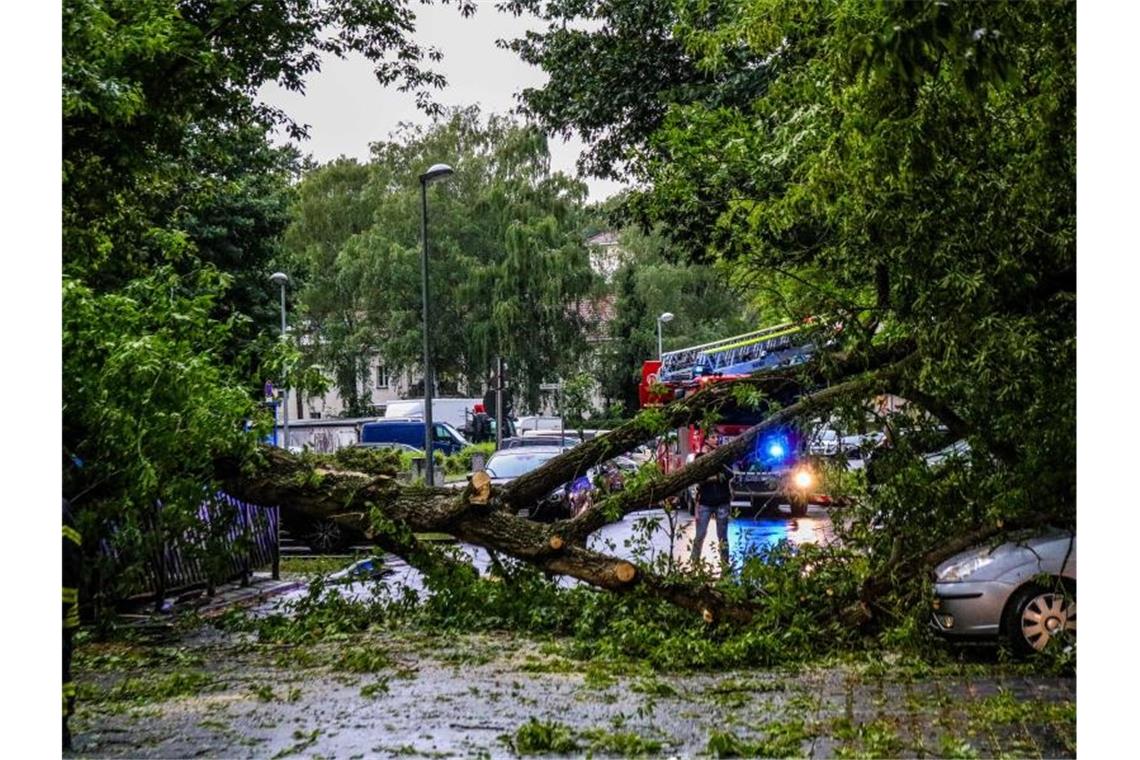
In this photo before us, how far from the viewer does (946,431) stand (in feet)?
34.4

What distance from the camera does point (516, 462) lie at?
24.0 m

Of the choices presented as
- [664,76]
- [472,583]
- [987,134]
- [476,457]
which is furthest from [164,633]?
[476,457]

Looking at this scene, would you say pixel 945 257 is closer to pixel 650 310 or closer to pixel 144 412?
pixel 144 412

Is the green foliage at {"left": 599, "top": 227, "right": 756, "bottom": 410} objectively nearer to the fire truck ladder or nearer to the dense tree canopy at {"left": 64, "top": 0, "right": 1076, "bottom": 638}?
the fire truck ladder

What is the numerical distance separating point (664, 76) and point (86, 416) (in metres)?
15.4

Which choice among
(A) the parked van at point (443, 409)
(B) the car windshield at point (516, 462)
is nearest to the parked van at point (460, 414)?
(A) the parked van at point (443, 409)

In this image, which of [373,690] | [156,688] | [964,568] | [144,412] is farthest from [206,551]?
[964,568]

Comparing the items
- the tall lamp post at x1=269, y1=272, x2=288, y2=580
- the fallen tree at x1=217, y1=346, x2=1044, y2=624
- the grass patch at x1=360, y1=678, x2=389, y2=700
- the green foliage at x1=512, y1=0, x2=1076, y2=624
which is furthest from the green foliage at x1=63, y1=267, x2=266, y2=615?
the green foliage at x1=512, y1=0, x2=1076, y2=624

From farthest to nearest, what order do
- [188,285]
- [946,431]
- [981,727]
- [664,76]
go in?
[664,76], [188,285], [946,431], [981,727]

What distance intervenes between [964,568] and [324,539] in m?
10.3

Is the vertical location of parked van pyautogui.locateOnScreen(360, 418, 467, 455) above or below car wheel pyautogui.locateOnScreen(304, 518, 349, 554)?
above

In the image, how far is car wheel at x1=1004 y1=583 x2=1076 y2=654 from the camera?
9.27m

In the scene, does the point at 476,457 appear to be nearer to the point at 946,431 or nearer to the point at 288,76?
the point at 288,76

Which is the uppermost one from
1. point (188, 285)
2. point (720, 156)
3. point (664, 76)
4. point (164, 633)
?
point (664, 76)
